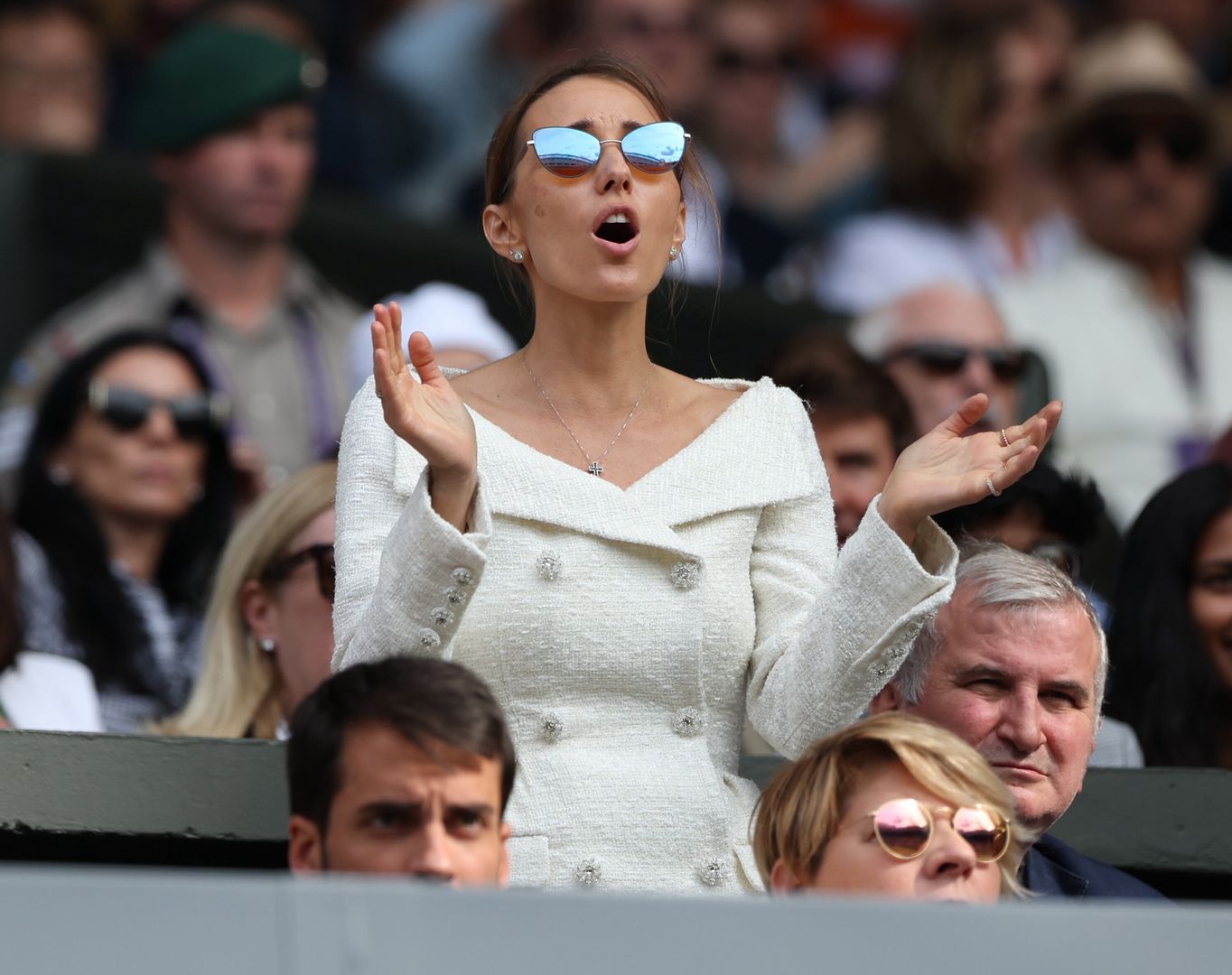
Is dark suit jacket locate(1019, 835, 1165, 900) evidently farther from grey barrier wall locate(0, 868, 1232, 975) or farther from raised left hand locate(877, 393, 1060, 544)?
grey barrier wall locate(0, 868, 1232, 975)

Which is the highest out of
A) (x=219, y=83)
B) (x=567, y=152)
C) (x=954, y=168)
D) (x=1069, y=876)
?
(x=219, y=83)

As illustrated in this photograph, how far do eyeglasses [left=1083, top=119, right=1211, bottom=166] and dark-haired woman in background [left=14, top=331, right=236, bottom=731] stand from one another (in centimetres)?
272

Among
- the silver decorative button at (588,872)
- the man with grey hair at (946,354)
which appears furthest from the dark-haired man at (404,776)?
the man with grey hair at (946,354)

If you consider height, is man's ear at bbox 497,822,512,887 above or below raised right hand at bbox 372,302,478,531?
below

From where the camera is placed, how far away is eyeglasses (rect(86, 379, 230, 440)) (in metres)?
6.12

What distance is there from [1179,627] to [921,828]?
1.96 metres

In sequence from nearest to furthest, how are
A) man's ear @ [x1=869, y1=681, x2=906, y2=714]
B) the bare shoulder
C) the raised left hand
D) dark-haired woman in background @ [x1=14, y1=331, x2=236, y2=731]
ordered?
the raised left hand
the bare shoulder
man's ear @ [x1=869, y1=681, x2=906, y2=714]
dark-haired woman in background @ [x1=14, y1=331, x2=236, y2=731]

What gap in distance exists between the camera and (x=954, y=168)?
7.59m

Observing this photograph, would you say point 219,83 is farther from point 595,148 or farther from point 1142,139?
Result: point 595,148

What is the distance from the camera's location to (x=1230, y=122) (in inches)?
335

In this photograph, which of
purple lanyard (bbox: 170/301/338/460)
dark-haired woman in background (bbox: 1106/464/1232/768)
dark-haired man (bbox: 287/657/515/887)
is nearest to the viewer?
dark-haired man (bbox: 287/657/515/887)

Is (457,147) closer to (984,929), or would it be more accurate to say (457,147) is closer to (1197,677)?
(1197,677)

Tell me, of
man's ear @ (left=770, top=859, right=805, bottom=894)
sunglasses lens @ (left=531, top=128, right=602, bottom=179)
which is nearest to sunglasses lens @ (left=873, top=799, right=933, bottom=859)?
man's ear @ (left=770, top=859, right=805, bottom=894)

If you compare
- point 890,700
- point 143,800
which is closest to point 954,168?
point 890,700
